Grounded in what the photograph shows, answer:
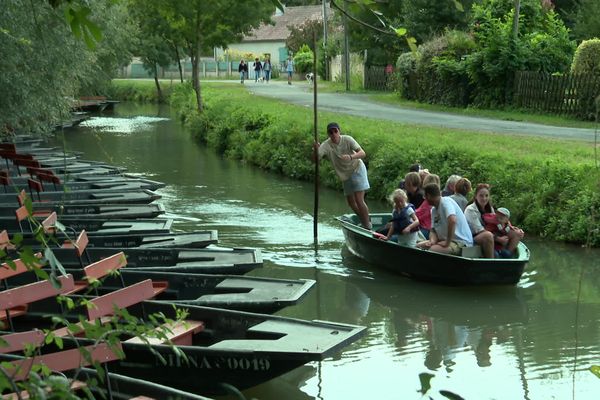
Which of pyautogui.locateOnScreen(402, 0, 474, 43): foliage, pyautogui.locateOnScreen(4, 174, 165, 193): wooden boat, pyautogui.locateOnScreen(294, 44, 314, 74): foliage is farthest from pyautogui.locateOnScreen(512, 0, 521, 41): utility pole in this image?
pyautogui.locateOnScreen(294, 44, 314, 74): foliage

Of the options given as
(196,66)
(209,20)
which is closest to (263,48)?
(196,66)

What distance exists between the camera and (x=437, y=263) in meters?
11.4

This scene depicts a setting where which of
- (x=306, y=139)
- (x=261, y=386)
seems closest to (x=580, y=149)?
(x=306, y=139)

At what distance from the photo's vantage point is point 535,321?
34.4 ft

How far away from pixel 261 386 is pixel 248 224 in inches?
349

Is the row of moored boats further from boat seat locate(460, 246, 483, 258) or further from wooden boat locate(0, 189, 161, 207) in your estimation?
boat seat locate(460, 246, 483, 258)

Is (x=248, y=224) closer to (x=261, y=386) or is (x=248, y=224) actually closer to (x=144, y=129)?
(x=261, y=386)

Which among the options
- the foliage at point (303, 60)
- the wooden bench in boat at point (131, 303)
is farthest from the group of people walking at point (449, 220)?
the foliage at point (303, 60)

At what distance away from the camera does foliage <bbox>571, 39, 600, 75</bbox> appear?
26.2 metres

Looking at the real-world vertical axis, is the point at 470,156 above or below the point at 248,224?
above

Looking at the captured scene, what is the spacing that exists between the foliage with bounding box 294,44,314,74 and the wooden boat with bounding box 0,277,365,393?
47882 millimetres

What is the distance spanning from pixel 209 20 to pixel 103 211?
23.0 m

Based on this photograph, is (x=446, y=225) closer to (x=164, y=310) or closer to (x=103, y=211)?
(x=164, y=310)

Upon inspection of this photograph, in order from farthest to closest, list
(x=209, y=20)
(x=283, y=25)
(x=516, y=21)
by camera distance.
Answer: (x=283, y=25)
(x=209, y=20)
(x=516, y=21)
